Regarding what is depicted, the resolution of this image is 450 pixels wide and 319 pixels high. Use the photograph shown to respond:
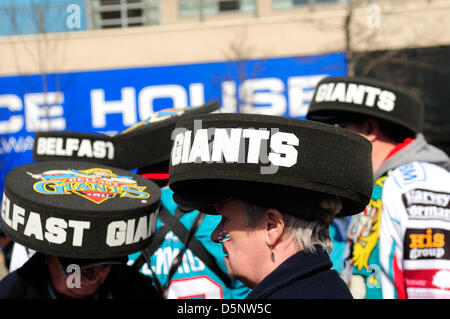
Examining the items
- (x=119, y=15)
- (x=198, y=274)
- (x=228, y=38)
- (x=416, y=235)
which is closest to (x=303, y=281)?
(x=198, y=274)

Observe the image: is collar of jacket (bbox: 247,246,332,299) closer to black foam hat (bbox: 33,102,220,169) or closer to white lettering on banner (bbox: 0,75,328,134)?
black foam hat (bbox: 33,102,220,169)

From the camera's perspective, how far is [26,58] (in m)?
13.7

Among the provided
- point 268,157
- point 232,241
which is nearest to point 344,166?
point 268,157

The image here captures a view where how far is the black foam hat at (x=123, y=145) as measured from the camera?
2.53 metres

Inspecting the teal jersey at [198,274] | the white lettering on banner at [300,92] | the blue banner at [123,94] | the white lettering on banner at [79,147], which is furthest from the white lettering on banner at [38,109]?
the teal jersey at [198,274]

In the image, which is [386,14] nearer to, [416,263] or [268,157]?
[416,263]

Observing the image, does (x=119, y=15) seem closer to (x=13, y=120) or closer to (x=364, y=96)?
(x=13, y=120)

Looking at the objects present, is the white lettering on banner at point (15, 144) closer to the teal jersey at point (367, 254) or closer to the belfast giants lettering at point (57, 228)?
the teal jersey at point (367, 254)

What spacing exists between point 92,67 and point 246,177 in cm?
1337

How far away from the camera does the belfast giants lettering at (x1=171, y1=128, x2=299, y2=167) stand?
1.18 meters

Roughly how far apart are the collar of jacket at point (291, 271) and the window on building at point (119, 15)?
13960 mm

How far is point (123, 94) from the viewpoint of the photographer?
43.8 ft

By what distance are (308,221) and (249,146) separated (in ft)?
0.95

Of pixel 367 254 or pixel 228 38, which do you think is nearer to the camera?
pixel 367 254
